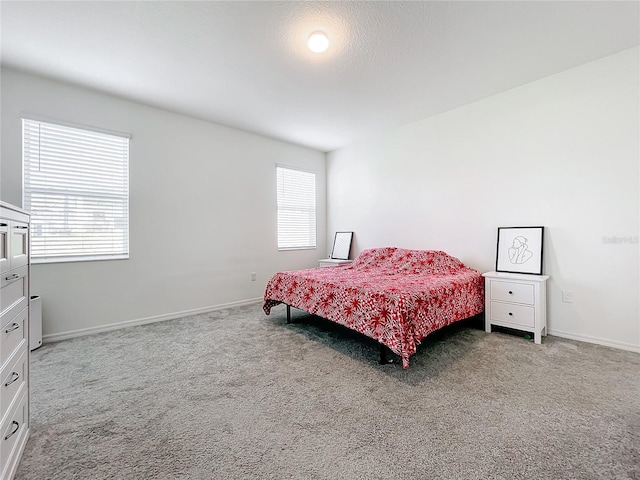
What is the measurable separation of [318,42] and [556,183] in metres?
2.68

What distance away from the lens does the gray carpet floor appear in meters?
1.28

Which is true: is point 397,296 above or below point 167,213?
below

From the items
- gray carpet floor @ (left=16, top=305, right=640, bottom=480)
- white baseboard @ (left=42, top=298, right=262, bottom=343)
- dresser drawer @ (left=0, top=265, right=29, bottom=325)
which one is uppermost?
dresser drawer @ (left=0, top=265, right=29, bottom=325)

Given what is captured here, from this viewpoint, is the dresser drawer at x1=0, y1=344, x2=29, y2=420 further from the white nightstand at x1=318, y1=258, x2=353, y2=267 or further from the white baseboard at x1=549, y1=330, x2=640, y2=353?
the white baseboard at x1=549, y1=330, x2=640, y2=353

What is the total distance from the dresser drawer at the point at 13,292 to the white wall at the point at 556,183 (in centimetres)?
388

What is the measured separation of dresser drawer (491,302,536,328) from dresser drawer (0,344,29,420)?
3.58m

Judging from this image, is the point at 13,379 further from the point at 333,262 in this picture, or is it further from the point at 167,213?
the point at 333,262

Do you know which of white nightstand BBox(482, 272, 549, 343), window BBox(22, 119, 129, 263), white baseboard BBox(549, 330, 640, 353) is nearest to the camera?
white baseboard BBox(549, 330, 640, 353)

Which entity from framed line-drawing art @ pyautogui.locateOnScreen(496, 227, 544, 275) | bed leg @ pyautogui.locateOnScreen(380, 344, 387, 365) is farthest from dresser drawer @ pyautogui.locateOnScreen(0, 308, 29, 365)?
framed line-drawing art @ pyautogui.locateOnScreen(496, 227, 544, 275)

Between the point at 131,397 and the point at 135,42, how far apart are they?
105 inches

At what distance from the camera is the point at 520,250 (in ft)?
9.86

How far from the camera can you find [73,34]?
7.10ft

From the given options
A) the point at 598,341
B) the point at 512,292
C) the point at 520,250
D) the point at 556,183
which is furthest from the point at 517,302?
the point at 556,183

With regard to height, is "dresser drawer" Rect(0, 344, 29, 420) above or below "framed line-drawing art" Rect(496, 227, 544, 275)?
below
